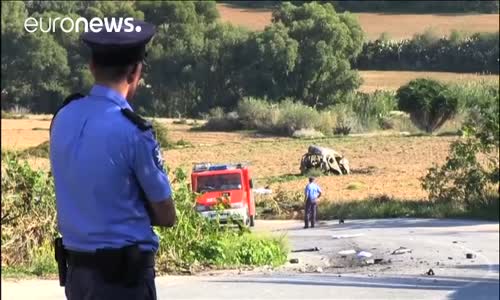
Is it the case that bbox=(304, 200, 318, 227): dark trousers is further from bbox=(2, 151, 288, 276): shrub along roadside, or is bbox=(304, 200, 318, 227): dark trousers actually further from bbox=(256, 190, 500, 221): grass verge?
bbox=(2, 151, 288, 276): shrub along roadside

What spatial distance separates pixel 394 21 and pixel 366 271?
667cm

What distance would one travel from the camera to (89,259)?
159 inches

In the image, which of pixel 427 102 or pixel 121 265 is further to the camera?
pixel 427 102

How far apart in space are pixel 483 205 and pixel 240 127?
13640 mm

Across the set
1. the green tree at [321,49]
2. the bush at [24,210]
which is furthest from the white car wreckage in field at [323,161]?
the bush at [24,210]

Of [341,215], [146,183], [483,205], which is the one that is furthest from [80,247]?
[483,205]

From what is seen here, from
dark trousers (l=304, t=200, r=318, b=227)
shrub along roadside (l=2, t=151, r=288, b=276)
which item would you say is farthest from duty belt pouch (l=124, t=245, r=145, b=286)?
dark trousers (l=304, t=200, r=318, b=227)

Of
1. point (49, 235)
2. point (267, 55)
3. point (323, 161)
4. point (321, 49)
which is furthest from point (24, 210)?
point (323, 161)

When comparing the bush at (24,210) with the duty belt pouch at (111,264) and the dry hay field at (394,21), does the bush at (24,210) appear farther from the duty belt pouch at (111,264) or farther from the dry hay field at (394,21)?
the duty belt pouch at (111,264)

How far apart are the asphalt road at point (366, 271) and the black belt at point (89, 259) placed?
847 centimetres

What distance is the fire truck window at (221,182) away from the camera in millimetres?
22375

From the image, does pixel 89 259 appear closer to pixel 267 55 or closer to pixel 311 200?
pixel 267 55

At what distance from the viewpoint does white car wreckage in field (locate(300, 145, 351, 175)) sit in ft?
85.9

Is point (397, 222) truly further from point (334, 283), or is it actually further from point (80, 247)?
point (80, 247)
